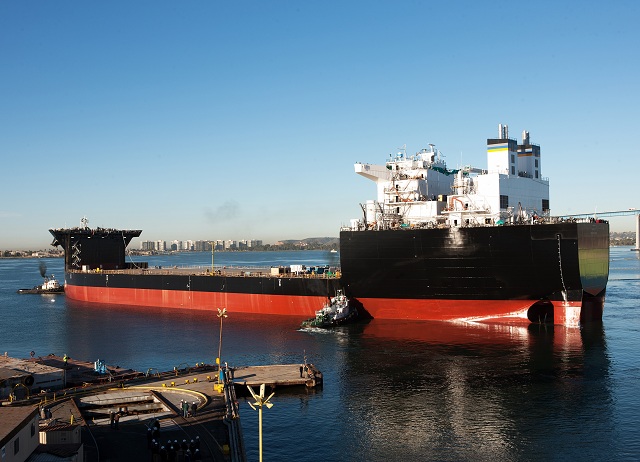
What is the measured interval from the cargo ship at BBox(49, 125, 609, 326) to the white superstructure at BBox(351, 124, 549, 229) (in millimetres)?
96

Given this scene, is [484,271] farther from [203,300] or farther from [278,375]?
[203,300]

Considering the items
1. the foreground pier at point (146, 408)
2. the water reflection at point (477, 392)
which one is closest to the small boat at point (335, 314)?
the water reflection at point (477, 392)

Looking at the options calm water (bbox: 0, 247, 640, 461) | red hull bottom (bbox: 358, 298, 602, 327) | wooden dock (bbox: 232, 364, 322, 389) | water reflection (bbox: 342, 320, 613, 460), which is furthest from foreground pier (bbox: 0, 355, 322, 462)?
red hull bottom (bbox: 358, 298, 602, 327)

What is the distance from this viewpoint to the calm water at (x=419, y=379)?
24578 millimetres

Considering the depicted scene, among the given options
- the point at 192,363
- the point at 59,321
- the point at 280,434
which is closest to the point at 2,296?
the point at 59,321

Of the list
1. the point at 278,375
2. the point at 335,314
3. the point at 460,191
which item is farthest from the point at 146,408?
the point at 460,191

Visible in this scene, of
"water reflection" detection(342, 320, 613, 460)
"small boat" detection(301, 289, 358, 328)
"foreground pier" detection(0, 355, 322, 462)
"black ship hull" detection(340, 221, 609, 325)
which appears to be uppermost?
"black ship hull" detection(340, 221, 609, 325)

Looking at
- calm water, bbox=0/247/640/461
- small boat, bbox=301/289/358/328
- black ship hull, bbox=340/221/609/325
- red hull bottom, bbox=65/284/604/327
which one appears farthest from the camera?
small boat, bbox=301/289/358/328

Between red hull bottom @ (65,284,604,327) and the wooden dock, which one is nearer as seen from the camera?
the wooden dock

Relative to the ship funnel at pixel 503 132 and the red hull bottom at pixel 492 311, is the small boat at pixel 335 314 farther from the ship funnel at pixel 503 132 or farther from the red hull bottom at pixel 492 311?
the ship funnel at pixel 503 132

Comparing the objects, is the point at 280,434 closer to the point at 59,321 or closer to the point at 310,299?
the point at 310,299

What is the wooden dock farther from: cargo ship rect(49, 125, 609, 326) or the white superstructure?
the white superstructure

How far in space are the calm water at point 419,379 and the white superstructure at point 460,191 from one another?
31.2ft

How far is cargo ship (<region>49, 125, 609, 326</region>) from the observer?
46.0m
